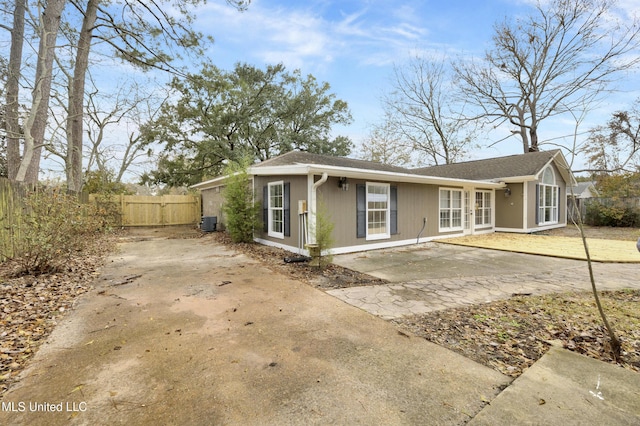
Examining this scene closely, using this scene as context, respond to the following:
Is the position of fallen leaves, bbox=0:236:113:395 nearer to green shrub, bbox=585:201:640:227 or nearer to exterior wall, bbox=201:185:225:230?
exterior wall, bbox=201:185:225:230

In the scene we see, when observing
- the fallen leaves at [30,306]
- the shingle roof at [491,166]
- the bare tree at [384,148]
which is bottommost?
the fallen leaves at [30,306]

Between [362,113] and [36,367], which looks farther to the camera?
[362,113]

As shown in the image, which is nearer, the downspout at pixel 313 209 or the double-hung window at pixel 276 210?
the downspout at pixel 313 209

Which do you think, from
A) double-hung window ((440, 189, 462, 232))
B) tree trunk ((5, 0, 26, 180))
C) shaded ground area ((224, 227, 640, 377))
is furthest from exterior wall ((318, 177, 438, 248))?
tree trunk ((5, 0, 26, 180))

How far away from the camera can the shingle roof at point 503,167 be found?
1239 cm

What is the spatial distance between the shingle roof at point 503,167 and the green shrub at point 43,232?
569 inches

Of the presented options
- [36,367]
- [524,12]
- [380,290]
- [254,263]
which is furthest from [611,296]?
[524,12]

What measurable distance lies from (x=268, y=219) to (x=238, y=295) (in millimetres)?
4646

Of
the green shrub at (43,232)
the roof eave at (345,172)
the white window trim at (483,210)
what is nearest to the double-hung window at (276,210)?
the roof eave at (345,172)

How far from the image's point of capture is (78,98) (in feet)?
33.9

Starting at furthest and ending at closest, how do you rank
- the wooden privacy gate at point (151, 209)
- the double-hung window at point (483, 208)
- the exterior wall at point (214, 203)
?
the wooden privacy gate at point (151, 209)
the exterior wall at point (214, 203)
the double-hung window at point (483, 208)

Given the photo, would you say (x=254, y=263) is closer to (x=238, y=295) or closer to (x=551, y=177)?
(x=238, y=295)

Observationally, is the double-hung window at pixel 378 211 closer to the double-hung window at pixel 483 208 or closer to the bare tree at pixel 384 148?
the double-hung window at pixel 483 208

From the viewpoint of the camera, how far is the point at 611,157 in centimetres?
1969
